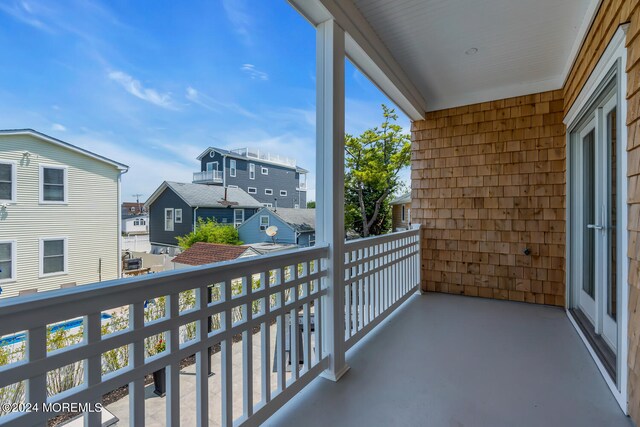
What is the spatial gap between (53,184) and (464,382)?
2397mm

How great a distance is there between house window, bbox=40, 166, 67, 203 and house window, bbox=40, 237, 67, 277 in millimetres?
105

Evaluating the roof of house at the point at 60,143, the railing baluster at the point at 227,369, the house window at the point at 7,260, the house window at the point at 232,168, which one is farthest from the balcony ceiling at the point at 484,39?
the house window at the point at 7,260

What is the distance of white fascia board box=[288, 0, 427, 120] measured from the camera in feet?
6.56

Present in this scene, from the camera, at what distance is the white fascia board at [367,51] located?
6.56 ft

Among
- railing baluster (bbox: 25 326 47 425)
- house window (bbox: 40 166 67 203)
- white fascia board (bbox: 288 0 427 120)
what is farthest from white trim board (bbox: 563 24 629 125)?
railing baluster (bbox: 25 326 47 425)

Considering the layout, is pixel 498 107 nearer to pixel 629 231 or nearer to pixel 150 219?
pixel 629 231

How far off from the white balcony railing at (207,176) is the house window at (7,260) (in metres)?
0.56

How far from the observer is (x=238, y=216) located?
4.26 ft

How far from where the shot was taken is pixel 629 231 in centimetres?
167

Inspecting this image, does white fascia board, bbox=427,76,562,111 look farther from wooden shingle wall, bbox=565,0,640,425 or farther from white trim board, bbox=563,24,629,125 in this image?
wooden shingle wall, bbox=565,0,640,425

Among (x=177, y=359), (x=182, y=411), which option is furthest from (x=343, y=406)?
(x=177, y=359)

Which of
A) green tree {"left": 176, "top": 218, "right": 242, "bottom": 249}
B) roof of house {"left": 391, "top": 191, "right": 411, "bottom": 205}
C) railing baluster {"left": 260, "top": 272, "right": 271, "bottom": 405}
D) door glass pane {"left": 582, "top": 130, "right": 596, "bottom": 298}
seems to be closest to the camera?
green tree {"left": 176, "top": 218, "right": 242, "bottom": 249}

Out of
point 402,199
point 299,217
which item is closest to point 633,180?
point 299,217

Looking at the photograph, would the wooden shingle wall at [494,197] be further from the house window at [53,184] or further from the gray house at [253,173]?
the house window at [53,184]
